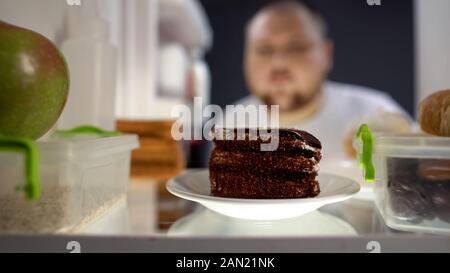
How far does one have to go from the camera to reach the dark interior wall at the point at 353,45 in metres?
1.24

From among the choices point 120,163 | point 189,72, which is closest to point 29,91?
point 120,163

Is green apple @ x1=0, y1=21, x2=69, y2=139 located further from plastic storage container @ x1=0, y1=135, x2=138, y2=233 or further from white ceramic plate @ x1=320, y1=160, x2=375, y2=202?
white ceramic plate @ x1=320, y1=160, x2=375, y2=202

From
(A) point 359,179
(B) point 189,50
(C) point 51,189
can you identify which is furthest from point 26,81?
(B) point 189,50

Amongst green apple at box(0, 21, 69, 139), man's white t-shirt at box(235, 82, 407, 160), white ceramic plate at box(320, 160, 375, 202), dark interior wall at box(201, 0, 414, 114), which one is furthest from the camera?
man's white t-shirt at box(235, 82, 407, 160)

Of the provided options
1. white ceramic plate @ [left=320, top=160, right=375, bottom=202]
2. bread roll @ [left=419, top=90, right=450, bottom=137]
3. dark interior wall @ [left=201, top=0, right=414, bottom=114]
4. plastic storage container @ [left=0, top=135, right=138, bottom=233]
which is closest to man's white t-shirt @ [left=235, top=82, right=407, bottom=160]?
dark interior wall @ [left=201, top=0, right=414, bottom=114]

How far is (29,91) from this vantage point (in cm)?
31

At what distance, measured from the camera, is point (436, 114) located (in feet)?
1.25

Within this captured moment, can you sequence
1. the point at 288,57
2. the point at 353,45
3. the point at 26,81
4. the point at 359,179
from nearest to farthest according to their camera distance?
the point at 26,81
the point at 359,179
the point at 353,45
the point at 288,57

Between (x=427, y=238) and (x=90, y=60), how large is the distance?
0.49 metres

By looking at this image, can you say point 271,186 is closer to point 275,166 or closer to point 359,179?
point 275,166

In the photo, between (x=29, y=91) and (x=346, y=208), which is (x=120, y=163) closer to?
(x=29, y=91)

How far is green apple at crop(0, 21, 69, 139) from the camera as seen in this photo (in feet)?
0.97

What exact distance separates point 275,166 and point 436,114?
200 mm

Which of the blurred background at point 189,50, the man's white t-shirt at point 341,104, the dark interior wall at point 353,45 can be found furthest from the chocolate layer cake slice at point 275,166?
the man's white t-shirt at point 341,104
